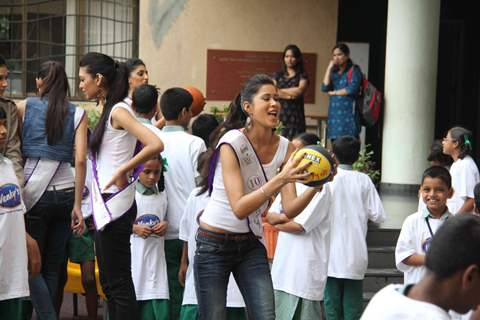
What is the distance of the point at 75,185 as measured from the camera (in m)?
6.81

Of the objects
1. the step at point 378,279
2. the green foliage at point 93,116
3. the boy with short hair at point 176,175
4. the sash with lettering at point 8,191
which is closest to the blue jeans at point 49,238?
the sash with lettering at point 8,191

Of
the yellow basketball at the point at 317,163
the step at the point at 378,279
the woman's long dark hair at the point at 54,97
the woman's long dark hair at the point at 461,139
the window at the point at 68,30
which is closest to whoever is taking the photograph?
the yellow basketball at the point at 317,163

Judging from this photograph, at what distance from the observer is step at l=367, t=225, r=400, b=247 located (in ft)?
33.5

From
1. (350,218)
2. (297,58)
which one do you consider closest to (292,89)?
(297,58)

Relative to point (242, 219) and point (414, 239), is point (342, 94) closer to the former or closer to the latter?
point (414, 239)

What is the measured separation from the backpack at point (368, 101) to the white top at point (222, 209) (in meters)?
7.39

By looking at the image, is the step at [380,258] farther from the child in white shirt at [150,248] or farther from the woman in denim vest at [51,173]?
the woman in denim vest at [51,173]

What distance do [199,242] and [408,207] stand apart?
6.58 metres

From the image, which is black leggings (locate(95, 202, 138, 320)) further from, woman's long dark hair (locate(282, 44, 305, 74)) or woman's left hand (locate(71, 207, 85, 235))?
woman's long dark hair (locate(282, 44, 305, 74))

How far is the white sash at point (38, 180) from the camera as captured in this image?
6.77 meters

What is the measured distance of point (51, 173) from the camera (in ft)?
22.5

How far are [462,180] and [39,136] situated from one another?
4111 mm

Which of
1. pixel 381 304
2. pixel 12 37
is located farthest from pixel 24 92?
pixel 381 304

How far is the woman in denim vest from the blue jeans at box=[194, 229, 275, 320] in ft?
4.75
